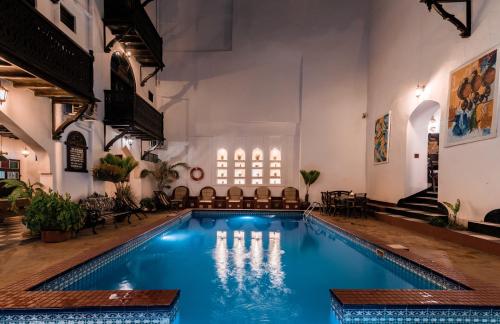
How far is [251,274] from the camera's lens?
457cm

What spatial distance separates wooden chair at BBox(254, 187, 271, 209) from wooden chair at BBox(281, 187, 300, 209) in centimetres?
72

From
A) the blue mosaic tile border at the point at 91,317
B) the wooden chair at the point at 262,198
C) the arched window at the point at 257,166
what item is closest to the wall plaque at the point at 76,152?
the blue mosaic tile border at the point at 91,317

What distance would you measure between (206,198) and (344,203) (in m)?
6.26

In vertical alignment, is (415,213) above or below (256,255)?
above

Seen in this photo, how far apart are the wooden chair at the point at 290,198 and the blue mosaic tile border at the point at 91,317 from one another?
10200mm

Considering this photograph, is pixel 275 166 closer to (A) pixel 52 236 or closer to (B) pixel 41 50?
(A) pixel 52 236

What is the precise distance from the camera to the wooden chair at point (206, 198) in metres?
12.7

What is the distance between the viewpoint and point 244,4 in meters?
13.2

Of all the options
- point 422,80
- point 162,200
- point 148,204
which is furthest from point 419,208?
point 148,204

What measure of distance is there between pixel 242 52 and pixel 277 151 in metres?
5.12

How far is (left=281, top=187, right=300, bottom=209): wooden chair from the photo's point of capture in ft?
41.2

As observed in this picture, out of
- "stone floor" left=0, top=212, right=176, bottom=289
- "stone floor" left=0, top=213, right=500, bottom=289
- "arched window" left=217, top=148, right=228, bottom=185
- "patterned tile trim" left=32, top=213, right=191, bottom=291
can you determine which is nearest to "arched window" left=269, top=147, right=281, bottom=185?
"arched window" left=217, top=148, right=228, bottom=185

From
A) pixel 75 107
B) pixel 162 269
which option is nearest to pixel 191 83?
pixel 75 107

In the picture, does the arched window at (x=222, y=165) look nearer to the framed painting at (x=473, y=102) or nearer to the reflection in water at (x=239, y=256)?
the reflection in water at (x=239, y=256)
